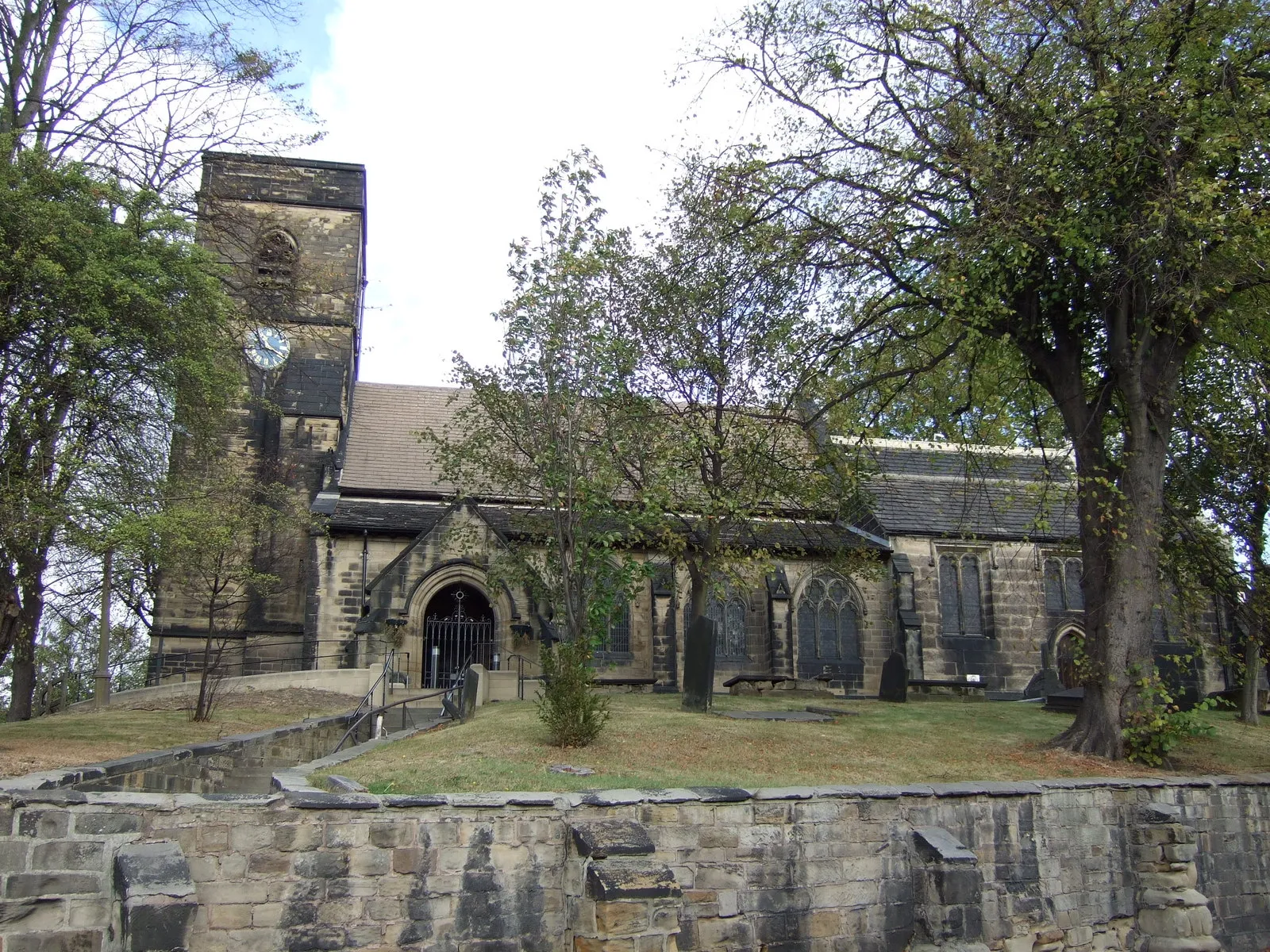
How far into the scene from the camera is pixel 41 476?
1317cm

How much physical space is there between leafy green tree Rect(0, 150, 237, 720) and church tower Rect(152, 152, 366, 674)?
6891 millimetres

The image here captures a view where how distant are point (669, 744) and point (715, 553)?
6.25 m

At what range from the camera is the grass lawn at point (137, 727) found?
12.7 meters

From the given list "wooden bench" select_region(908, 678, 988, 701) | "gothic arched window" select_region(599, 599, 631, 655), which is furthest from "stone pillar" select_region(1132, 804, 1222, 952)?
"gothic arched window" select_region(599, 599, 631, 655)

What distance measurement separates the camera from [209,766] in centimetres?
1273

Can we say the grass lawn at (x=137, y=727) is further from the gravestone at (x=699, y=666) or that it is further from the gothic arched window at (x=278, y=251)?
the gothic arched window at (x=278, y=251)

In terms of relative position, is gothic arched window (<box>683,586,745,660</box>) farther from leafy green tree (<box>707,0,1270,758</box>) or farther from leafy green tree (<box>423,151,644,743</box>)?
leafy green tree (<box>707,0,1270,758</box>)

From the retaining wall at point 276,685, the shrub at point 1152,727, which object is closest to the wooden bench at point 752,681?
the retaining wall at point 276,685

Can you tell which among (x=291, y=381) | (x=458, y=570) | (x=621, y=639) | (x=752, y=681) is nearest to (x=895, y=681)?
(x=752, y=681)

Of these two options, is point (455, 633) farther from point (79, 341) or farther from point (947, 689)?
point (79, 341)

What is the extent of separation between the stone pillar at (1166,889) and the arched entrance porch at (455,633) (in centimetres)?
1503

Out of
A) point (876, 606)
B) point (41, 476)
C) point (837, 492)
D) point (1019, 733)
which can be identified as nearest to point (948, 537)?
point (876, 606)

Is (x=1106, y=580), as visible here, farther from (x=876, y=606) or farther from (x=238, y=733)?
(x=876, y=606)

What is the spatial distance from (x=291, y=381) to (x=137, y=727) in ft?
46.6
